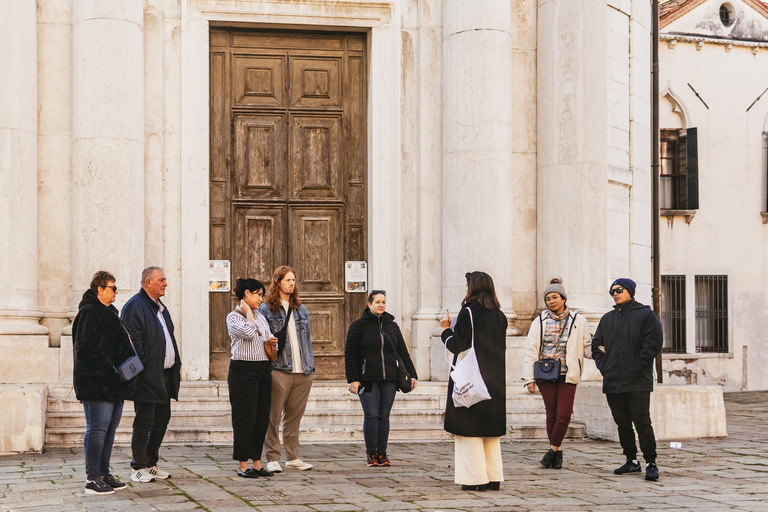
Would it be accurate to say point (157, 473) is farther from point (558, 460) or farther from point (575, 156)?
point (575, 156)

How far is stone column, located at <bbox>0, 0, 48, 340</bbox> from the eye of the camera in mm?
12250

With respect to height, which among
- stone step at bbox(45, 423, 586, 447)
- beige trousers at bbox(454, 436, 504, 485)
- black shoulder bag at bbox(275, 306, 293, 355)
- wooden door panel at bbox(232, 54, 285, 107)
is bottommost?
stone step at bbox(45, 423, 586, 447)

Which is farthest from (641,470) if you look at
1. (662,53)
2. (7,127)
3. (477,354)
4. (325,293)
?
(662,53)

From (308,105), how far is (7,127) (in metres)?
3.72

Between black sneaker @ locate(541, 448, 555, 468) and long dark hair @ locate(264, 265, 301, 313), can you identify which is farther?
black sneaker @ locate(541, 448, 555, 468)

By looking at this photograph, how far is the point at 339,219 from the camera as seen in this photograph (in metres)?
14.2

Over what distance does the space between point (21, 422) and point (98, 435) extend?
275 cm

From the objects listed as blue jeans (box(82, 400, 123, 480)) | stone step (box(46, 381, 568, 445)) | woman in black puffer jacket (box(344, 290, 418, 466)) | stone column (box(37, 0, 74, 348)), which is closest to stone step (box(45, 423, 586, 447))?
stone step (box(46, 381, 568, 445))

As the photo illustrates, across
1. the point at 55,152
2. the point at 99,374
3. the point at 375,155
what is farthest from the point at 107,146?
the point at 99,374

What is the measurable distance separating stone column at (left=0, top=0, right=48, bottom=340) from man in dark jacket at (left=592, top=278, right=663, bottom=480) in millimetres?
6484

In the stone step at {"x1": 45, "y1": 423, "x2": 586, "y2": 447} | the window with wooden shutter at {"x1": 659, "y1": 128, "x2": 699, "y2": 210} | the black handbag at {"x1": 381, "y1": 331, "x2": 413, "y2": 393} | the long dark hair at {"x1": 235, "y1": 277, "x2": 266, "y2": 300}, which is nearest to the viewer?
the long dark hair at {"x1": 235, "y1": 277, "x2": 266, "y2": 300}

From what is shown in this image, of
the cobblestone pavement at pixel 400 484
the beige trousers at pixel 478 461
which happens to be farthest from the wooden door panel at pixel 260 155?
the beige trousers at pixel 478 461

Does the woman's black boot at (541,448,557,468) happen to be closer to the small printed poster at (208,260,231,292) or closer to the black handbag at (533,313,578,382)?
the black handbag at (533,313,578,382)

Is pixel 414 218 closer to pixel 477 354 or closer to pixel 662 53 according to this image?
pixel 477 354
